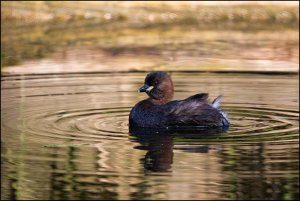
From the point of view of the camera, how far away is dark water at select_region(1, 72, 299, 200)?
7973 millimetres

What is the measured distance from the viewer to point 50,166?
29.1 ft

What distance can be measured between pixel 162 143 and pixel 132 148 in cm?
46

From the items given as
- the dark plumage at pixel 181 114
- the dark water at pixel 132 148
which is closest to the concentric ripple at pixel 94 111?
the dark water at pixel 132 148

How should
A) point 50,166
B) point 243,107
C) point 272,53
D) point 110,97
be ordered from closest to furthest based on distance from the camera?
point 50,166 → point 243,107 → point 110,97 → point 272,53

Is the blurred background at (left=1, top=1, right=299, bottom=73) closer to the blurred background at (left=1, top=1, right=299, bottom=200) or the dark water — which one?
the blurred background at (left=1, top=1, right=299, bottom=200)

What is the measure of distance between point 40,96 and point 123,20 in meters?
13.0

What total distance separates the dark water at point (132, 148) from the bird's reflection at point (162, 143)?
11mm

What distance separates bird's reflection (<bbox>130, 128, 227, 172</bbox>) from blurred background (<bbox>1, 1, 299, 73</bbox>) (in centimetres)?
559

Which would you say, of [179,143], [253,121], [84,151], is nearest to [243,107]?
[253,121]

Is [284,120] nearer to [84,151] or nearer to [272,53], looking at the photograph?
[84,151]

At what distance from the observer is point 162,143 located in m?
10.1

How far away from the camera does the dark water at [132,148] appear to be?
26.2ft

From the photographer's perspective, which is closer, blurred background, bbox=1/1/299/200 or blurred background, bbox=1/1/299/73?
blurred background, bbox=1/1/299/200

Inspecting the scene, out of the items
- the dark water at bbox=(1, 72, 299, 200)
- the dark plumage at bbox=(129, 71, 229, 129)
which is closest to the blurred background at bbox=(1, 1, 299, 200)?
the dark water at bbox=(1, 72, 299, 200)
